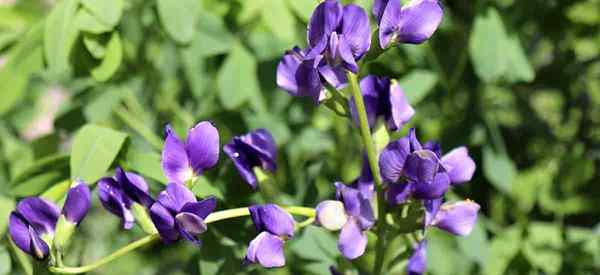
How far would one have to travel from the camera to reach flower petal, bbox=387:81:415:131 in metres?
1.00

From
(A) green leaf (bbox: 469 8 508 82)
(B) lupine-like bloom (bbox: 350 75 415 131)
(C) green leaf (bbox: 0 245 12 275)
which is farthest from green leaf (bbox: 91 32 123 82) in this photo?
(A) green leaf (bbox: 469 8 508 82)

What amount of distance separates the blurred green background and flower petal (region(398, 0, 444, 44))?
0.19 m

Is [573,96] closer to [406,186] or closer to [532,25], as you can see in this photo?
[532,25]

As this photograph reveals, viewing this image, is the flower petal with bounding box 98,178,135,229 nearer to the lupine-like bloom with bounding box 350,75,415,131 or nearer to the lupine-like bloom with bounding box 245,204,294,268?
the lupine-like bloom with bounding box 245,204,294,268

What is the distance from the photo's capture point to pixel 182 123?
5.05 feet

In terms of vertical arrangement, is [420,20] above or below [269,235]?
above

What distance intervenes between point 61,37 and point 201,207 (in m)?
0.39

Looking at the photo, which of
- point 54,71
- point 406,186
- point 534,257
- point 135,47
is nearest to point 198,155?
point 406,186

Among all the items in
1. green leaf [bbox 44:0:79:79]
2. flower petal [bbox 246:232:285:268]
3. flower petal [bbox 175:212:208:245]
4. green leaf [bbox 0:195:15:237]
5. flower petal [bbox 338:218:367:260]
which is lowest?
green leaf [bbox 0:195:15:237]

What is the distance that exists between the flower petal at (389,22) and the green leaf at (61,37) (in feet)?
1.36

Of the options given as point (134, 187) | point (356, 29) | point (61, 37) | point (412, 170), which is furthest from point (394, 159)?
point (61, 37)

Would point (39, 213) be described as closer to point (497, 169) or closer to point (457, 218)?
point (457, 218)

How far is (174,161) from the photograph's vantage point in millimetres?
918

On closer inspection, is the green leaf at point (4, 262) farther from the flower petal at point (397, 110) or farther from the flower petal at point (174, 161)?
the flower petal at point (397, 110)
